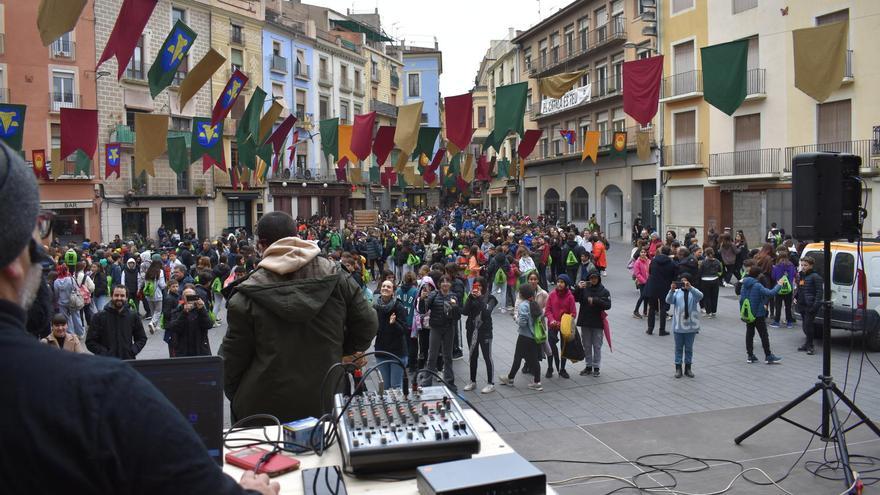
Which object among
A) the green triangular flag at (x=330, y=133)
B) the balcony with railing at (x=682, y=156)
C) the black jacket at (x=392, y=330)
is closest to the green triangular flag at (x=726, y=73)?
the black jacket at (x=392, y=330)

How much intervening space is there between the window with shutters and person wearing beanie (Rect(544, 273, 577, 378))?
58.0 ft

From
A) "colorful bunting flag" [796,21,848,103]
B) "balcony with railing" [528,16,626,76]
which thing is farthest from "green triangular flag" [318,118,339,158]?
"balcony with railing" [528,16,626,76]

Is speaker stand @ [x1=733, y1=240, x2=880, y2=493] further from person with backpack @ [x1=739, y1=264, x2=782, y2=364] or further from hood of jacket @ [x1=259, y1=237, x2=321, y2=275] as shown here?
hood of jacket @ [x1=259, y1=237, x2=321, y2=275]

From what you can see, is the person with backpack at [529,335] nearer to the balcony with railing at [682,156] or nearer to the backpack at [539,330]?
the backpack at [539,330]

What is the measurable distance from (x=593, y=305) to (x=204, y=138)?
11206mm

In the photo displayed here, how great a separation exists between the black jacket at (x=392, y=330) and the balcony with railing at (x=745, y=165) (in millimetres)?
20818

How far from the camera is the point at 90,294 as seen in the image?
12523 millimetres

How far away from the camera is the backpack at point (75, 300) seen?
1150cm

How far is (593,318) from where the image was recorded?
9.66 metres

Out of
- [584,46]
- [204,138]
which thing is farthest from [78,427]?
[584,46]

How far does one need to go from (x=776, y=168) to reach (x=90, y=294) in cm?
2286

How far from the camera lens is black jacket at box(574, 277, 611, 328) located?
9555 mm

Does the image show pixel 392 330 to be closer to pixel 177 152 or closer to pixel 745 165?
pixel 177 152

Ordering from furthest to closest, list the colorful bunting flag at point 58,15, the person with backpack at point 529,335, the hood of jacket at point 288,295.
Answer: the person with backpack at point 529,335 → the colorful bunting flag at point 58,15 → the hood of jacket at point 288,295
